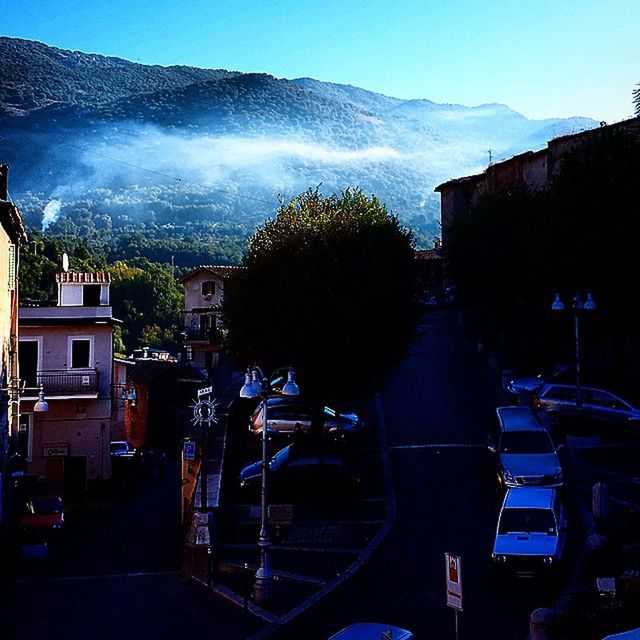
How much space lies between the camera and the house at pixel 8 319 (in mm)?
32469

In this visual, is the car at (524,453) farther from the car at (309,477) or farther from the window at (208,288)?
the window at (208,288)

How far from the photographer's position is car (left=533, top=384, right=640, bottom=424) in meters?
30.9

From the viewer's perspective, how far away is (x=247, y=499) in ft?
87.5

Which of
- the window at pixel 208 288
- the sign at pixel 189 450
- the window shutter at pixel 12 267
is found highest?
the window at pixel 208 288

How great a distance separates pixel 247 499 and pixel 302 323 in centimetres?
692

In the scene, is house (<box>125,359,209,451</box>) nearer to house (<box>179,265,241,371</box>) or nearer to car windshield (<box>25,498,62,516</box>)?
house (<box>179,265,241,371</box>)

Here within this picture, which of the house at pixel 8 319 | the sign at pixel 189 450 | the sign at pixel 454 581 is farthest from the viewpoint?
the house at pixel 8 319

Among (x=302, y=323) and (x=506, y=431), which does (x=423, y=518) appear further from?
(x=302, y=323)

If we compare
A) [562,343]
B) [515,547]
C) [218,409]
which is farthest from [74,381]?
[515,547]

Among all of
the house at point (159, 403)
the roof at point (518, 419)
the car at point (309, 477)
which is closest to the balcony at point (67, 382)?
the car at point (309, 477)

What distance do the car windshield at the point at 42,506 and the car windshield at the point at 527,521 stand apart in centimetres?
1811

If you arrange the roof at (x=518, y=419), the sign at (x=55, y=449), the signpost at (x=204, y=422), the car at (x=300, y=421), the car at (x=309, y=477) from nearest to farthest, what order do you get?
the signpost at (x=204, y=422) < the roof at (x=518, y=419) < the car at (x=309, y=477) < the car at (x=300, y=421) < the sign at (x=55, y=449)

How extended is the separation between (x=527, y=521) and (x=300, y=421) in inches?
568

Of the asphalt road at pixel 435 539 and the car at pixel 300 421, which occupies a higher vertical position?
the car at pixel 300 421
